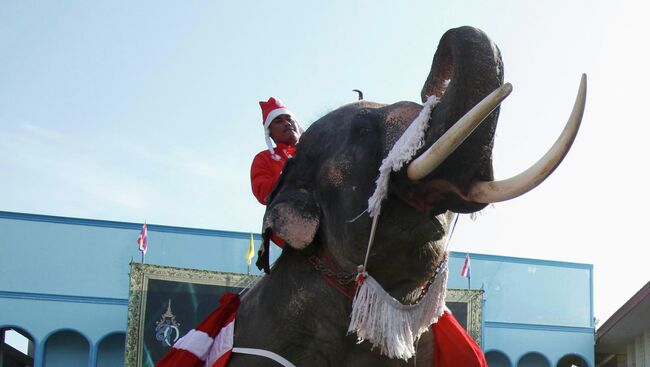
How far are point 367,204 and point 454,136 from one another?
1.74 ft

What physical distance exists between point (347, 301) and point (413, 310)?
286mm

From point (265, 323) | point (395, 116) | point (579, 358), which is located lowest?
point (265, 323)

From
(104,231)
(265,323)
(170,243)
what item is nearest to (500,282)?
(170,243)

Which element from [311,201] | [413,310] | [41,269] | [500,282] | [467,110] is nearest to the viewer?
[467,110]

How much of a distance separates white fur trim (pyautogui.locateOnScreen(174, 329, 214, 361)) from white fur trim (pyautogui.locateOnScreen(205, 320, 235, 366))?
0.02 m

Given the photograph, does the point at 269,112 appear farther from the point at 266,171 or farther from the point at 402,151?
the point at 402,151

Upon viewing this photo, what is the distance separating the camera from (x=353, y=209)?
116 inches

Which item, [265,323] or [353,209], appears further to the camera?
[265,323]

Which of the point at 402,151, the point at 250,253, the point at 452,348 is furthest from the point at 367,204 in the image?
the point at 250,253

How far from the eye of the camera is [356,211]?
2926 millimetres

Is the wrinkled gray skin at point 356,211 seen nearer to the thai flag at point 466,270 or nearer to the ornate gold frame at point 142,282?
the ornate gold frame at point 142,282

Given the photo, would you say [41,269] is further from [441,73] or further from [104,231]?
[441,73]

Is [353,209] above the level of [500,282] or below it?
below

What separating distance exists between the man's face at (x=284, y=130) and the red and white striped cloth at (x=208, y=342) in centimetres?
79
